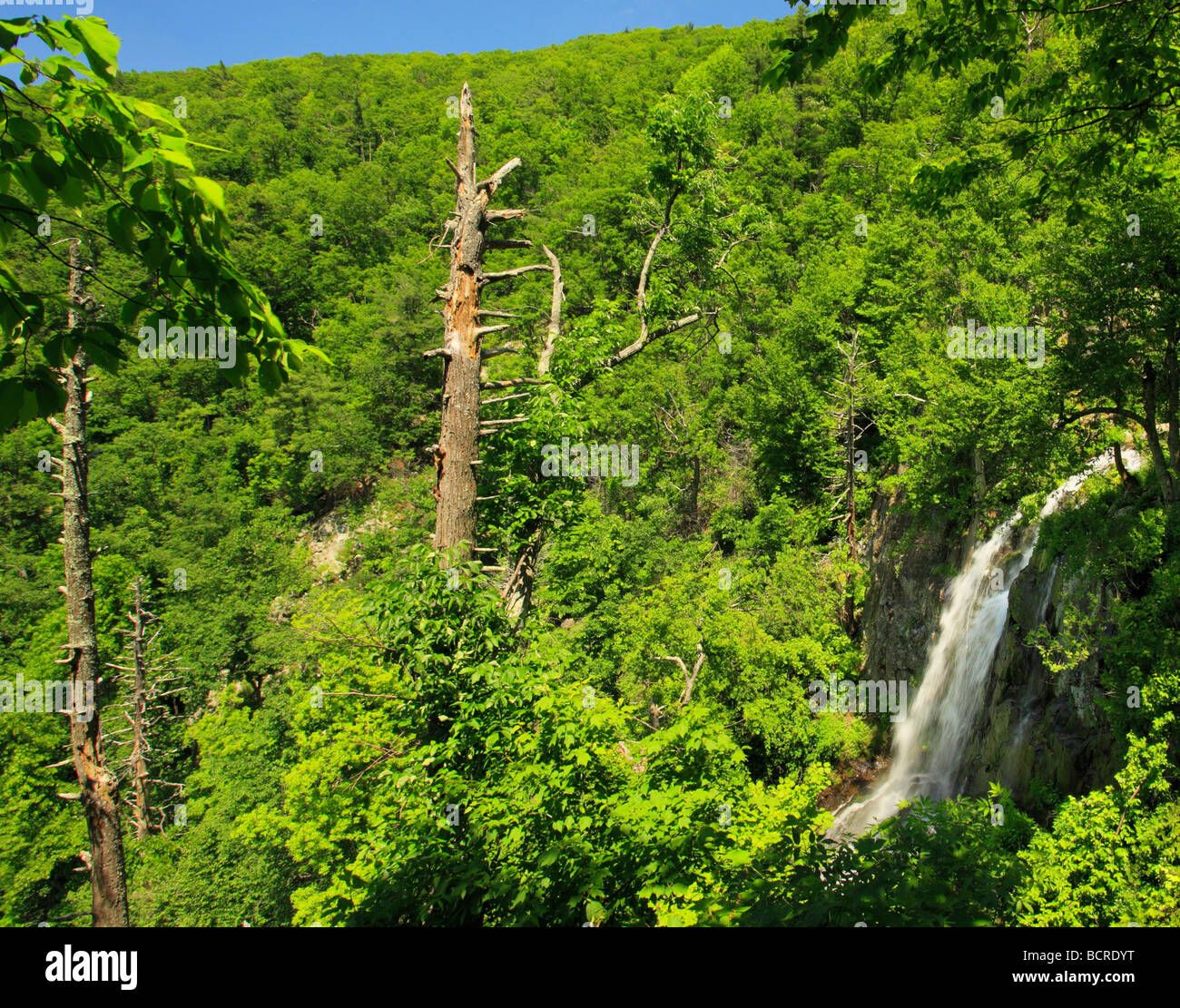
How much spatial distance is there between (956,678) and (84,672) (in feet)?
54.5

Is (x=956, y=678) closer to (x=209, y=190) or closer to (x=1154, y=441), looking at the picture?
(x=1154, y=441)

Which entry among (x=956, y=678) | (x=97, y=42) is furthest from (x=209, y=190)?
(x=956, y=678)

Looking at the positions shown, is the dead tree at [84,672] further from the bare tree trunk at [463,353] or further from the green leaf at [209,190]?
the green leaf at [209,190]

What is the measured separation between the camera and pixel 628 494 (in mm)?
31875

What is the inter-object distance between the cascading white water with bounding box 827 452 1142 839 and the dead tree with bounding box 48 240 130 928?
521 inches

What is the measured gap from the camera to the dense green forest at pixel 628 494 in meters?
4.28

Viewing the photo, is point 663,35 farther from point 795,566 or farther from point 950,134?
point 795,566

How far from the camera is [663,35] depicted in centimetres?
8312

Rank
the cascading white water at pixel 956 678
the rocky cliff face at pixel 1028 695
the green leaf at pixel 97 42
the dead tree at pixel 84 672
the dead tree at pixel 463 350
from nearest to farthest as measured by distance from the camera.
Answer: the green leaf at pixel 97 42
the dead tree at pixel 463 350
the dead tree at pixel 84 672
the rocky cliff face at pixel 1028 695
the cascading white water at pixel 956 678

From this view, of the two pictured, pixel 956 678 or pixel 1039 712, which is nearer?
pixel 1039 712

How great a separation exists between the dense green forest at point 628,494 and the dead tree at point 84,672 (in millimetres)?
131

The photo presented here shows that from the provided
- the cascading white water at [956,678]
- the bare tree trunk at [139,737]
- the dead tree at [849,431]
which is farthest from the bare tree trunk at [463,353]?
the dead tree at [849,431]
